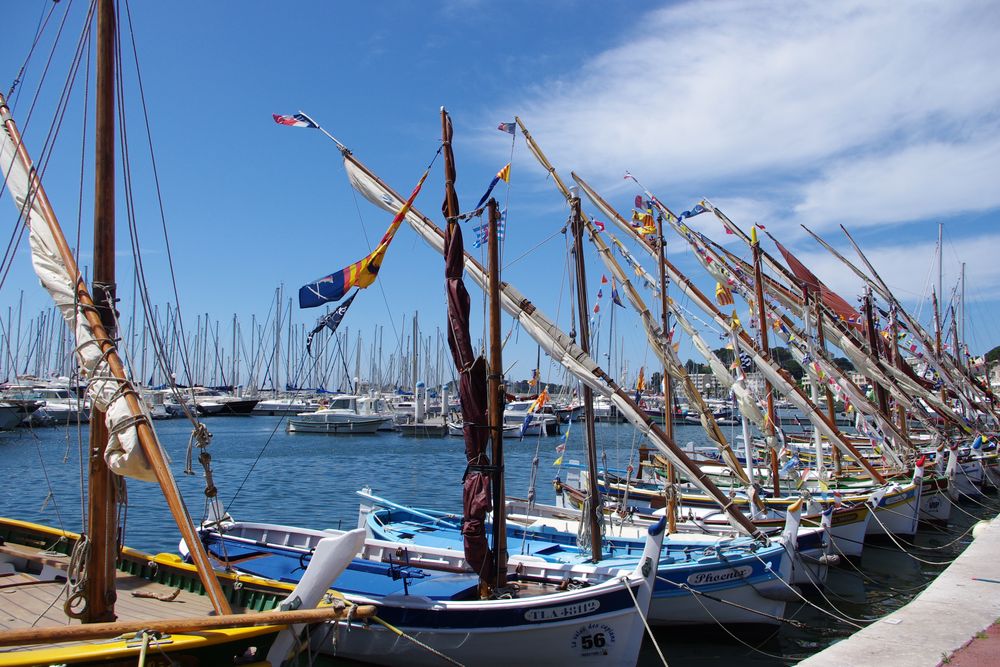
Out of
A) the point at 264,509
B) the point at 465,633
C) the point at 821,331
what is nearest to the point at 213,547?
the point at 465,633

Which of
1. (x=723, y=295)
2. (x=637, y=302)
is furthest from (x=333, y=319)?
(x=723, y=295)

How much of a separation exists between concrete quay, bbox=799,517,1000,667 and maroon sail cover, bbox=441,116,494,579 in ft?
17.1

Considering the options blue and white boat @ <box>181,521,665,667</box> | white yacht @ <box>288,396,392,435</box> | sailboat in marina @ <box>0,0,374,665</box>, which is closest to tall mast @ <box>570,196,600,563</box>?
blue and white boat @ <box>181,521,665,667</box>

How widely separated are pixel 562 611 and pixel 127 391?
23.9 feet

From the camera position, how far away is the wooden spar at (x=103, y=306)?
9.15 metres

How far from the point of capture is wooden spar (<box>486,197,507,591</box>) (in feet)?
42.4

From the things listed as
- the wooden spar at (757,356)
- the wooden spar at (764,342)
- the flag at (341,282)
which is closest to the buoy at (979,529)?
the wooden spar at (757,356)

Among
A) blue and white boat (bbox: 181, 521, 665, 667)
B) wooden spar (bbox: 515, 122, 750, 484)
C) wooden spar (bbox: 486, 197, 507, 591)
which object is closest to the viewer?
blue and white boat (bbox: 181, 521, 665, 667)

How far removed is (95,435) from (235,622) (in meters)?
3.29

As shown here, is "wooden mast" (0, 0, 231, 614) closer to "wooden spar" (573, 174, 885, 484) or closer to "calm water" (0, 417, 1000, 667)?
"calm water" (0, 417, 1000, 667)

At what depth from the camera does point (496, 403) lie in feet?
43.3

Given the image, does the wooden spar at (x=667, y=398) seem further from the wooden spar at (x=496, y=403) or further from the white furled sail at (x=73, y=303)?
the white furled sail at (x=73, y=303)

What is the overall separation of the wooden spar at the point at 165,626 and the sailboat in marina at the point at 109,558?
0.01 metres

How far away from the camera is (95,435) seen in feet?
31.0
